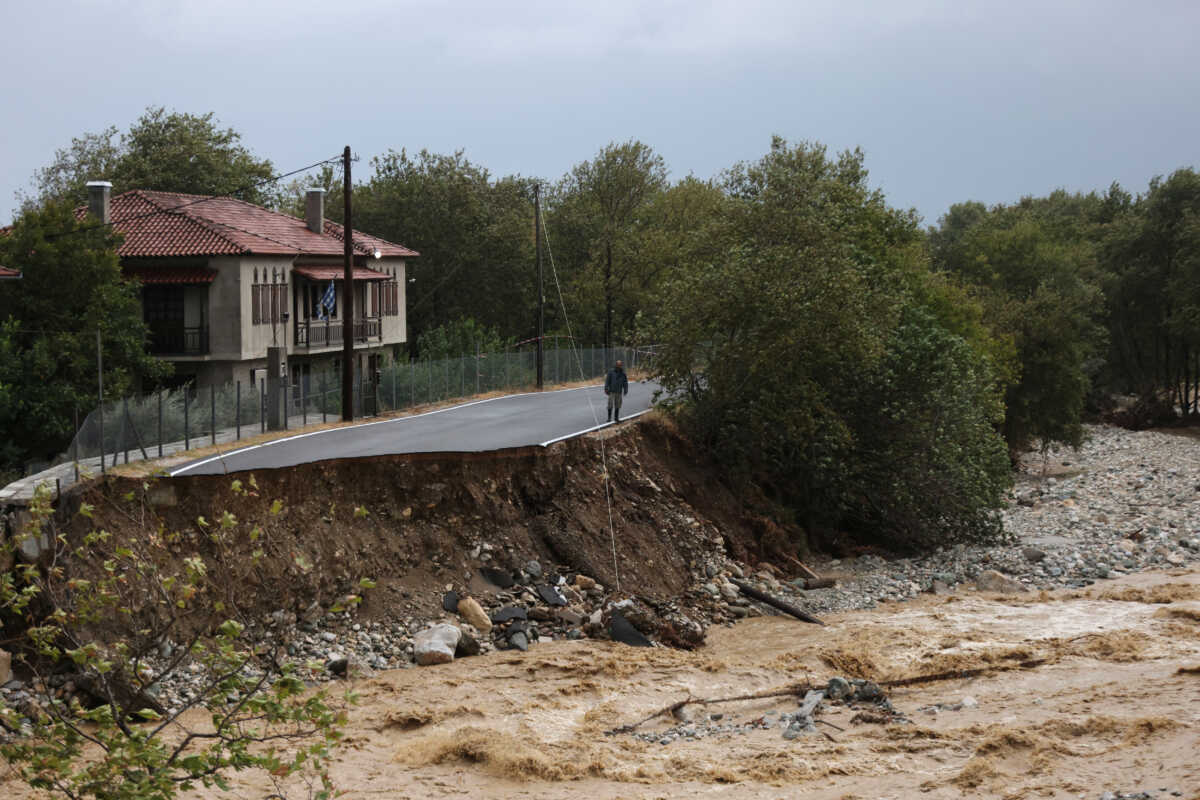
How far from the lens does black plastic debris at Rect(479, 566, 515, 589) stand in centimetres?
2430

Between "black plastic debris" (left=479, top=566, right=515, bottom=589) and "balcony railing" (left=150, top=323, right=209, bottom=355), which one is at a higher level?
"balcony railing" (left=150, top=323, right=209, bottom=355)

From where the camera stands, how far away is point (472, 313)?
7019 cm

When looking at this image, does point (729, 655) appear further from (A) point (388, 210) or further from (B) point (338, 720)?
(A) point (388, 210)

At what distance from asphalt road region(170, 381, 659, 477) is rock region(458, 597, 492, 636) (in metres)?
3.71

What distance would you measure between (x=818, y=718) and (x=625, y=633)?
5.74m

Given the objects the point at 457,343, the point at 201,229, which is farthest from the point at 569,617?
the point at 457,343

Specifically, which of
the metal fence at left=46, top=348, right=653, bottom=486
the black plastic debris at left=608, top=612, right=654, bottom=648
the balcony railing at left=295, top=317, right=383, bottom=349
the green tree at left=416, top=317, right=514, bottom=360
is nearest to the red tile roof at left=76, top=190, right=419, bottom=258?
the balcony railing at left=295, top=317, right=383, bottom=349

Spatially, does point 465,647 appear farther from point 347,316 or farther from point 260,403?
point 347,316

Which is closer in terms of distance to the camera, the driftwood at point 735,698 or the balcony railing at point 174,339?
the driftwood at point 735,698

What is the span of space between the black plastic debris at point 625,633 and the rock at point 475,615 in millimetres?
2427

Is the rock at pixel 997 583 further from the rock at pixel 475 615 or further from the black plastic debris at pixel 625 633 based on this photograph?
the rock at pixel 475 615

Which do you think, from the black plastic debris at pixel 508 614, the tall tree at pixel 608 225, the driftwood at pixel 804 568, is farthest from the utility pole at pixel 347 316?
the tall tree at pixel 608 225

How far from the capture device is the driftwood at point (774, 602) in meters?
25.5

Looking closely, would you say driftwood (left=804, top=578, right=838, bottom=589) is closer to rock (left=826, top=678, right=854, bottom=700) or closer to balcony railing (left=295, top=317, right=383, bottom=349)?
rock (left=826, top=678, right=854, bottom=700)
